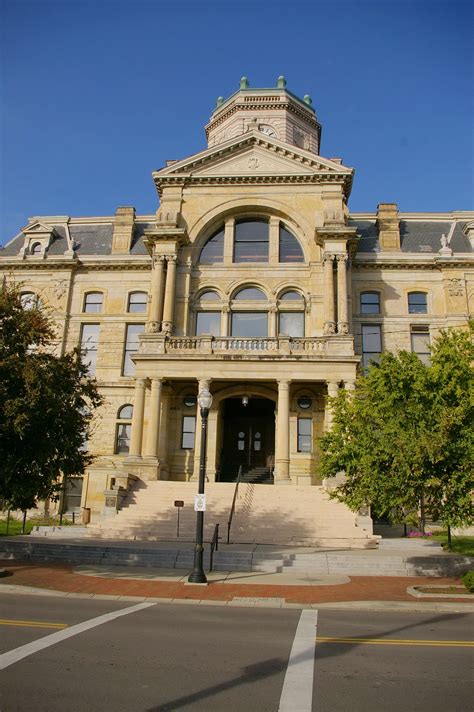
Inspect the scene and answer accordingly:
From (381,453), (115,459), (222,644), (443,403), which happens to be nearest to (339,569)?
(381,453)

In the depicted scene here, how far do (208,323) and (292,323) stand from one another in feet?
15.1

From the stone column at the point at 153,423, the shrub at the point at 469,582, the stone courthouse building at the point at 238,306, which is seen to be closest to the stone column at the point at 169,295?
the stone courthouse building at the point at 238,306

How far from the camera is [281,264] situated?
109ft

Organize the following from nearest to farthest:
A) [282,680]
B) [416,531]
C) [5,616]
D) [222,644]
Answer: [282,680]
[222,644]
[5,616]
[416,531]

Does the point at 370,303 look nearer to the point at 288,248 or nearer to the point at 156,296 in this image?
the point at 288,248

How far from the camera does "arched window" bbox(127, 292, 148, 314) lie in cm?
3619

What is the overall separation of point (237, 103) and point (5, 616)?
46.4m

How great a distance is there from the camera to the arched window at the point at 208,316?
33.1 metres

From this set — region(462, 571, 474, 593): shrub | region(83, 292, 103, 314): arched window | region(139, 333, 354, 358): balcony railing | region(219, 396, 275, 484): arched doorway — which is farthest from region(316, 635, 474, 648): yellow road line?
region(83, 292, 103, 314): arched window

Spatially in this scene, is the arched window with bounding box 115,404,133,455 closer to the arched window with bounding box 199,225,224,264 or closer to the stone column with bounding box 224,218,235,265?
the arched window with bounding box 199,225,224,264

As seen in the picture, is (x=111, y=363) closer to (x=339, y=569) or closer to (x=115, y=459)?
(x=115, y=459)

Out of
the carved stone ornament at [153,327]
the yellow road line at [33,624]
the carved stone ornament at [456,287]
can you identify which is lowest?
the yellow road line at [33,624]

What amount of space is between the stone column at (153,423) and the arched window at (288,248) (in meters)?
10.7

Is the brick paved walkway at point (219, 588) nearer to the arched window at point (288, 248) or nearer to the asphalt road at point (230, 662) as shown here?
the asphalt road at point (230, 662)
